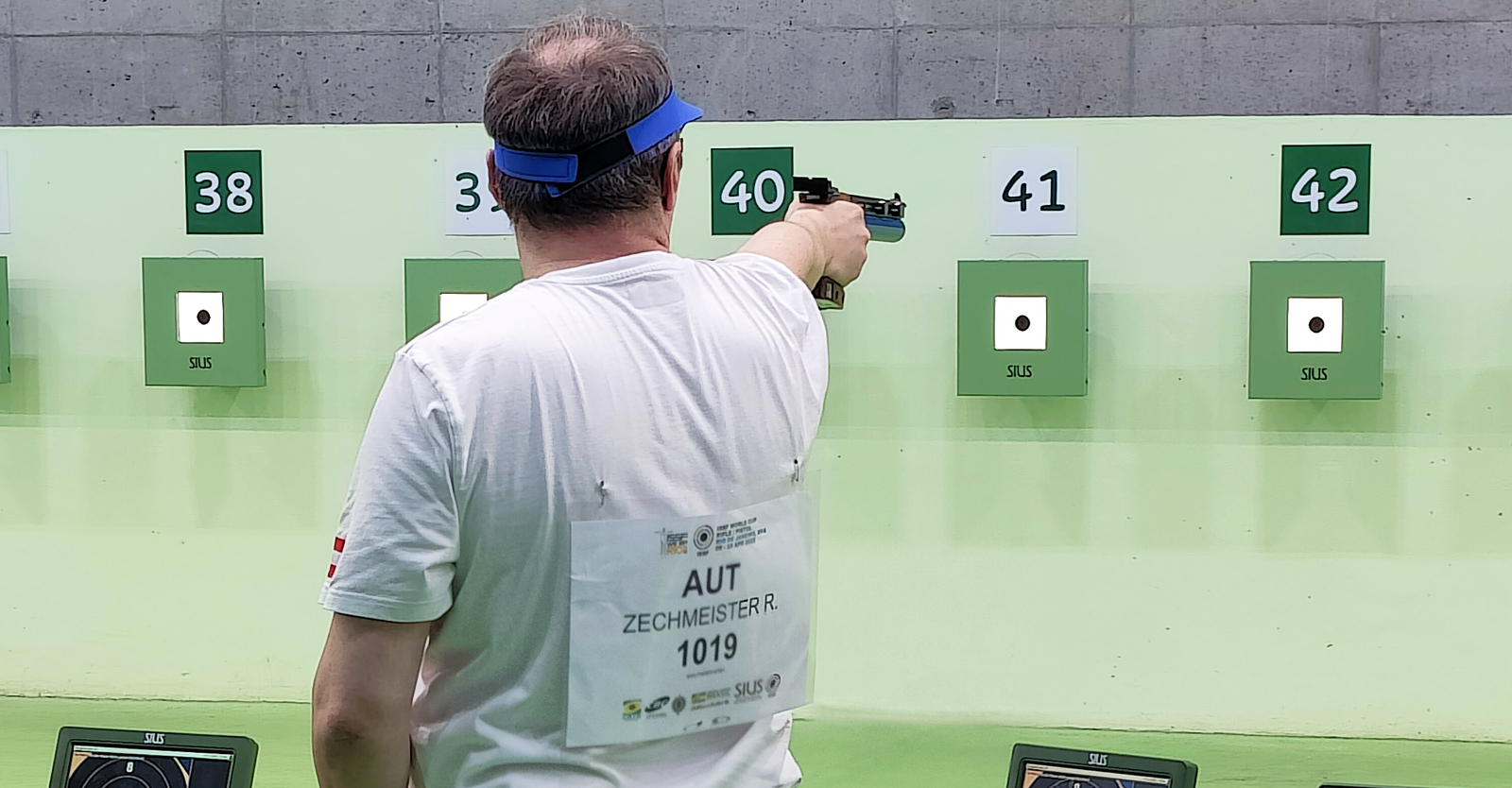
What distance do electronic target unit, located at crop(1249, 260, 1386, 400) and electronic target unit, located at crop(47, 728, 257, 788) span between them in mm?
1585

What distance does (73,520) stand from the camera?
261 centimetres

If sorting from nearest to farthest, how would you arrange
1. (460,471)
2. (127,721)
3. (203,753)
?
(460,471) → (203,753) → (127,721)

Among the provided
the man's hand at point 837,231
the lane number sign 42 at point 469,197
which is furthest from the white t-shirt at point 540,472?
the lane number sign 42 at point 469,197

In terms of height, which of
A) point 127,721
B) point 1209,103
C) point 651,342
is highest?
point 1209,103

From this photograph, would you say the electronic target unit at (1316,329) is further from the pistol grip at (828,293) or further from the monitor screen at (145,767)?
the monitor screen at (145,767)

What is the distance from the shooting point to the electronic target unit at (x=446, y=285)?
237 centimetres

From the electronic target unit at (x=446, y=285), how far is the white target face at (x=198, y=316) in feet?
1.12

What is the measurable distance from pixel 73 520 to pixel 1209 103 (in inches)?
84.0

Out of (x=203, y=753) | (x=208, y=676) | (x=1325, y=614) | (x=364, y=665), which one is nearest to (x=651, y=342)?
(x=364, y=665)

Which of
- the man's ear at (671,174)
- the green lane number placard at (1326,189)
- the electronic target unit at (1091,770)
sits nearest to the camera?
the man's ear at (671,174)

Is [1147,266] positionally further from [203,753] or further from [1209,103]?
[203,753]

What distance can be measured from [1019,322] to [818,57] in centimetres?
57

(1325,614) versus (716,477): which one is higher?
Result: (716,477)

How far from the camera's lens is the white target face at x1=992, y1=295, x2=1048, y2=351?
2270mm
